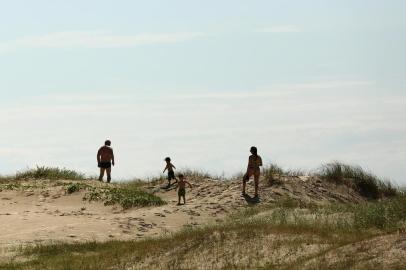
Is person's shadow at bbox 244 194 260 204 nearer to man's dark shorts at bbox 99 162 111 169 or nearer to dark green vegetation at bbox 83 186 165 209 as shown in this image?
dark green vegetation at bbox 83 186 165 209

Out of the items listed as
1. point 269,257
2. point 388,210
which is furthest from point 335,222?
point 269,257

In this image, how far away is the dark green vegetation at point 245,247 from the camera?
13.6 m

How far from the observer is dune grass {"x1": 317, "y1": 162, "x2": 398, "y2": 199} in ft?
94.3

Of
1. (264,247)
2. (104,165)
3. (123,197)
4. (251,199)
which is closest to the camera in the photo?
(264,247)

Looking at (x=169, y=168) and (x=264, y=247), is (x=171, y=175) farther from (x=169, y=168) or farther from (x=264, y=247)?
(x=264, y=247)

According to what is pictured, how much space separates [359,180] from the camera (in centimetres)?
2919

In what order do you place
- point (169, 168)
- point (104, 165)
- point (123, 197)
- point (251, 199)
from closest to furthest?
point (251, 199) < point (123, 197) < point (169, 168) < point (104, 165)

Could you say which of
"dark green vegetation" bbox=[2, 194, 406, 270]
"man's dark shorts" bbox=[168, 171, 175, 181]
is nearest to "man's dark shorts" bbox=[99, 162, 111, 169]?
"man's dark shorts" bbox=[168, 171, 175, 181]

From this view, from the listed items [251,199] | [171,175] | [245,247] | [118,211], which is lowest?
[245,247]

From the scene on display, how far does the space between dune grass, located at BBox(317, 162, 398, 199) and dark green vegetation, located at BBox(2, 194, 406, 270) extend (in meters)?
10.9

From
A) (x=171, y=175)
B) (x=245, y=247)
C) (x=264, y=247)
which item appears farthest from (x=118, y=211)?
(x=264, y=247)

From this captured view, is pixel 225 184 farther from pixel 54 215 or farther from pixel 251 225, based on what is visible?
pixel 251 225

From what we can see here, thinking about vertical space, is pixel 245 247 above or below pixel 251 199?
below

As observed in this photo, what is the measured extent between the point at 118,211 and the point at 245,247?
970 centimetres
